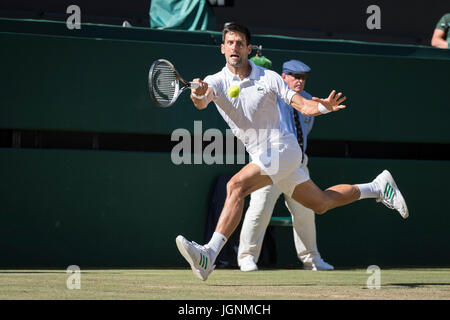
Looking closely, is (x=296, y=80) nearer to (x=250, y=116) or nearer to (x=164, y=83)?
(x=250, y=116)

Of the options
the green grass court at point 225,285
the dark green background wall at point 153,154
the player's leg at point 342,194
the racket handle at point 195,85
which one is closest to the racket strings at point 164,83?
the racket handle at point 195,85

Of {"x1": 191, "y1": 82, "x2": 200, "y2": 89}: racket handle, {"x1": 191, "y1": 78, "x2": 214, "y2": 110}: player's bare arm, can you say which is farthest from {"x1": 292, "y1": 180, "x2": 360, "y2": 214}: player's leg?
{"x1": 191, "y1": 82, "x2": 200, "y2": 89}: racket handle

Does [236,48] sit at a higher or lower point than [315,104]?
higher

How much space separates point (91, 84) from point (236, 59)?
2.30 m

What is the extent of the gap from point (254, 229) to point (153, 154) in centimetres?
117

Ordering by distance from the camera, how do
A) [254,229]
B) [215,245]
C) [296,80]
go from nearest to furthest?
1. [215,245]
2. [254,229]
3. [296,80]

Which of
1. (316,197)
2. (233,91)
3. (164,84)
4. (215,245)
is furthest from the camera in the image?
(316,197)

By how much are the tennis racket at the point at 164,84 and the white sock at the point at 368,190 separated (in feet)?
5.19

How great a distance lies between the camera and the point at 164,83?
17.6 feet

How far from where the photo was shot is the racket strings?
5.24m

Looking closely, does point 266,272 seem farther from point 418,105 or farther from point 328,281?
point 418,105

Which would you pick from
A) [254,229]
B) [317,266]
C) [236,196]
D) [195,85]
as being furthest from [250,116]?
[317,266]

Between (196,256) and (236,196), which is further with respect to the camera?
(236,196)

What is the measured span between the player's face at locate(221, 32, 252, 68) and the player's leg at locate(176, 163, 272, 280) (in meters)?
0.68
